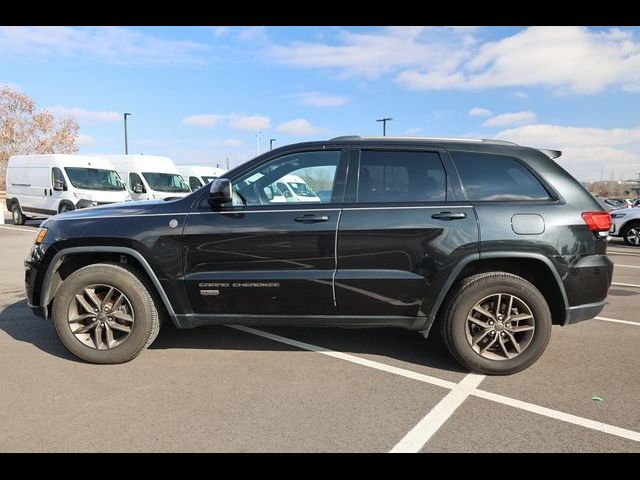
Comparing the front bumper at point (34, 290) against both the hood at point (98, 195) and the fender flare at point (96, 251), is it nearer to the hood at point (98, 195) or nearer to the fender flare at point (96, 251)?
the fender flare at point (96, 251)

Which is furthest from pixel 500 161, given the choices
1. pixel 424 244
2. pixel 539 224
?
pixel 424 244

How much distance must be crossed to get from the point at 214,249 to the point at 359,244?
1.14m

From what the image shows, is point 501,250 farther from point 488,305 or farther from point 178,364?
point 178,364

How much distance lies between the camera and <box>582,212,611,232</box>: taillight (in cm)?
377

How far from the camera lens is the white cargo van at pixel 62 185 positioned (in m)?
15.4

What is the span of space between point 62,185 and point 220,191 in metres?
13.9

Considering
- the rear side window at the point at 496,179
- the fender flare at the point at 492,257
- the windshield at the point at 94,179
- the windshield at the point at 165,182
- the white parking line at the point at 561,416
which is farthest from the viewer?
the windshield at the point at 165,182

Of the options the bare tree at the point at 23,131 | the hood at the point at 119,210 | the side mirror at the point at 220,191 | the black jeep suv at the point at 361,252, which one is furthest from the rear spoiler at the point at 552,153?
the bare tree at the point at 23,131

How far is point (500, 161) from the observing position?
3906 mm

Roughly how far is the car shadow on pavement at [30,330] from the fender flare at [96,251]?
0.43 m

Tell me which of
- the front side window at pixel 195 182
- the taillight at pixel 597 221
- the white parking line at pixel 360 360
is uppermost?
the front side window at pixel 195 182

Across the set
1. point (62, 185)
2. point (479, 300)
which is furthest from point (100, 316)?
point (62, 185)

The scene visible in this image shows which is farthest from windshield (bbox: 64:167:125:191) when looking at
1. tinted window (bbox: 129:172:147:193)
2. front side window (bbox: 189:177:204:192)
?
front side window (bbox: 189:177:204:192)

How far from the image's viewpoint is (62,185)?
50.9 feet
